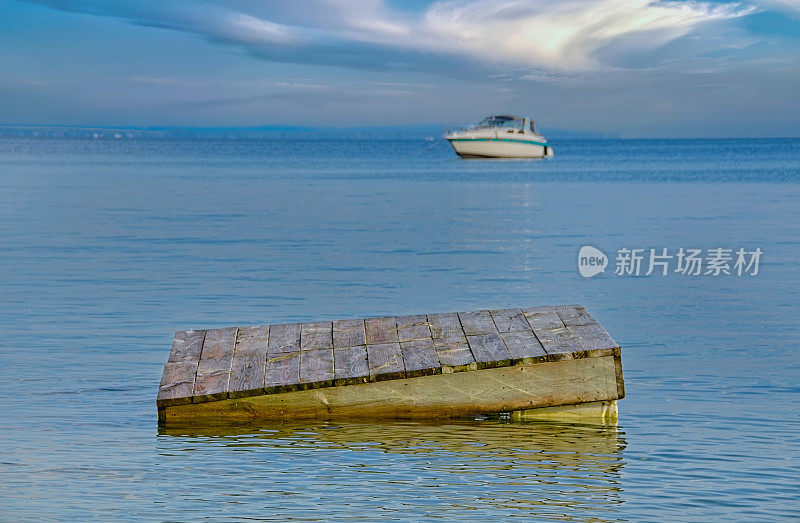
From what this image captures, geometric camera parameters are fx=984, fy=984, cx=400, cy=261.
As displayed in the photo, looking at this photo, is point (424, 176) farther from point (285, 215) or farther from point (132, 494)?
point (132, 494)

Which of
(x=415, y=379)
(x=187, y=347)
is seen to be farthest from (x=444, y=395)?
(x=187, y=347)

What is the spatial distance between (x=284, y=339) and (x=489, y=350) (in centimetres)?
225

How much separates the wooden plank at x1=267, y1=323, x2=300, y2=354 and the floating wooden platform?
0.09m

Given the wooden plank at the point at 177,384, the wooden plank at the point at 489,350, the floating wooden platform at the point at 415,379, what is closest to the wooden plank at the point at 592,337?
the floating wooden platform at the point at 415,379

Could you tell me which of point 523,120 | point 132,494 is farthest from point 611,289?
point 523,120

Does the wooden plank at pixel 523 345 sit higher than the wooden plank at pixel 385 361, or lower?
higher

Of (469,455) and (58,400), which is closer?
(469,455)

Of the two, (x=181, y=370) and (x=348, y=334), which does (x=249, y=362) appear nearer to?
(x=181, y=370)

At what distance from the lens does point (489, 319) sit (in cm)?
1062

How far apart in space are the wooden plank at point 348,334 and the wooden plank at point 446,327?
29.4 inches

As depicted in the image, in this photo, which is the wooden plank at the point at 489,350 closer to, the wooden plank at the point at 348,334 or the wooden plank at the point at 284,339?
the wooden plank at the point at 348,334

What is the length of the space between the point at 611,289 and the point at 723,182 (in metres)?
46.8

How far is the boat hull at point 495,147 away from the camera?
94938 mm

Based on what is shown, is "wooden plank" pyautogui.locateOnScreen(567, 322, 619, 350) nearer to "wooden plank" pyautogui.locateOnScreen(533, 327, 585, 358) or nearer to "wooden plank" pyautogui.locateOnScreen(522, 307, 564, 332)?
"wooden plank" pyautogui.locateOnScreen(533, 327, 585, 358)
